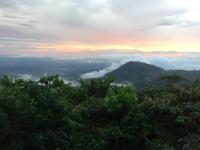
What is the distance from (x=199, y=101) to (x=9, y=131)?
7268 mm

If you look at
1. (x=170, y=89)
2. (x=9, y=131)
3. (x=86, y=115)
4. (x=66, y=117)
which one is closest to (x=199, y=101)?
(x=170, y=89)

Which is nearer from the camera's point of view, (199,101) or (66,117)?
(66,117)

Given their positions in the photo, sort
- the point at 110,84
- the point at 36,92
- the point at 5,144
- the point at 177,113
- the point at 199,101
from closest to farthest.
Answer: the point at 5,144
the point at 36,92
the point at 177,113
the point at 199,101
the point at 110,84

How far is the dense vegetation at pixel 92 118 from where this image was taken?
1049cm

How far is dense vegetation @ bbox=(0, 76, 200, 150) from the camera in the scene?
34.4 feet

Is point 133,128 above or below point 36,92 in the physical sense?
below

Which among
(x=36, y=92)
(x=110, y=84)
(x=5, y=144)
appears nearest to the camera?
(x=5, y=144)

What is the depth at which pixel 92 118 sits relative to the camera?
14.4 m

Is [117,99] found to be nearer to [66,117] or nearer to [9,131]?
[66,117]

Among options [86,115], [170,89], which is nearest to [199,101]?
[170,89]

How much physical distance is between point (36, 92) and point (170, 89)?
7956mm

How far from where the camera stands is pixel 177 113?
13656mm

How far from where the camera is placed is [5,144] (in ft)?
34.4

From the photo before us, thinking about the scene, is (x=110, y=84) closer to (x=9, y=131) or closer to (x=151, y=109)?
(x=151, y=109)
